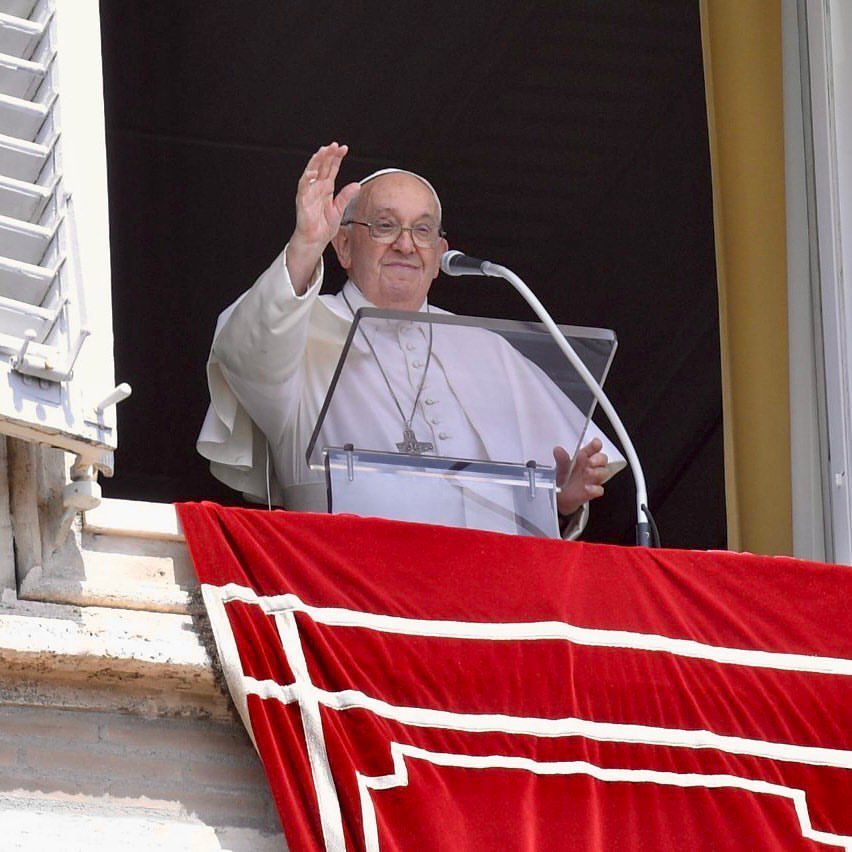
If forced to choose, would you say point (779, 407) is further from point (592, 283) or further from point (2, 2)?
point (2, 2)

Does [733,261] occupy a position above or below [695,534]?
above

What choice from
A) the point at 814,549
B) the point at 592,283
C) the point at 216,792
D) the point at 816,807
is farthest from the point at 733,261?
the point at 216,792

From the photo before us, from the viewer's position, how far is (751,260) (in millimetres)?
5988

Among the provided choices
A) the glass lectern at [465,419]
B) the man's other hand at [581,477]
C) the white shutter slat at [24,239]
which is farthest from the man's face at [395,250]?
the white shutter slat at [24,239]

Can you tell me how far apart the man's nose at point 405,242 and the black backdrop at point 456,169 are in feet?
4.34

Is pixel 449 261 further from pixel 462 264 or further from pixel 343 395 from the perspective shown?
pixel 343 395

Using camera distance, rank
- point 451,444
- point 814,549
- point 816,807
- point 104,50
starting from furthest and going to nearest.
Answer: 1. point 104,50
2. point 814,549
3. point 451,444
4. point 816,807

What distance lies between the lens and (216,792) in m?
4.28

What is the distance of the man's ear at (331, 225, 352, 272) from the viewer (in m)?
5.82

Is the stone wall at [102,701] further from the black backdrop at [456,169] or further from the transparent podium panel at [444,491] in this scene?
the black backdrop at [456,169]

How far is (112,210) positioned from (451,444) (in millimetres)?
2377

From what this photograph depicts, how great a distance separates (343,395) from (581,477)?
0.53m

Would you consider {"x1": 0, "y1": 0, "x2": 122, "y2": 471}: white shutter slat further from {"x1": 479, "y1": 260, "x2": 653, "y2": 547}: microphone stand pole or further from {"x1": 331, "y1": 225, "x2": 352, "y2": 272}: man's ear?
{"x1": 331, "y1": 225, "x2": 352, "y2": 272}: man's ear

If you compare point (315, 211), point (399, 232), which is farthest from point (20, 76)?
point (399, 232)
